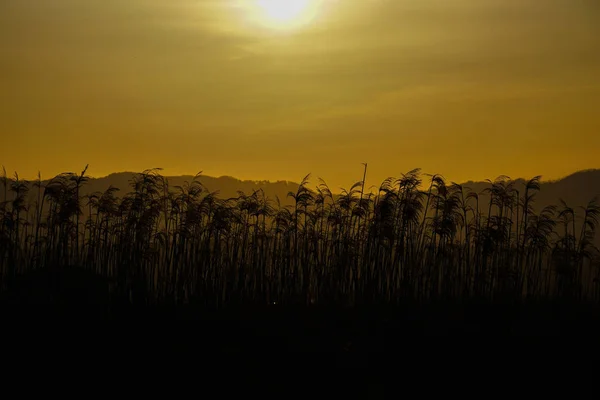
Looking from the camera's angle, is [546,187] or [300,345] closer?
[300,345]

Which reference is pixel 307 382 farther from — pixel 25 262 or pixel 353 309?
pixel 25 262

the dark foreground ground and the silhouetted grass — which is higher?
the silhouetted grass

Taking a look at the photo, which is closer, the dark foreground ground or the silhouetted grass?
the dark foreground ground

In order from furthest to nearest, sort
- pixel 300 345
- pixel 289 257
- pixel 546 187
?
pixel 546 187 < pixel 289 257 < pixel 300 345

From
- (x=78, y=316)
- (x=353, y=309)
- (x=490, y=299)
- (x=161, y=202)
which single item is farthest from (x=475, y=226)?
(x=78, y=316)

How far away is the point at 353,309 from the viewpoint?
1327 cm

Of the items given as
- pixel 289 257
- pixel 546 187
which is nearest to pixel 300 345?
pixel 289 257

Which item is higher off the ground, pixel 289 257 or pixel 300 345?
pixel 289 257

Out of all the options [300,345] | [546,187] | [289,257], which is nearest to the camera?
[300,345]

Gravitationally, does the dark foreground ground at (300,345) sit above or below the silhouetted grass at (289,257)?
below

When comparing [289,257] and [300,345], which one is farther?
[289,257]

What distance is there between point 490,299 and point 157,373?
7.24 metres

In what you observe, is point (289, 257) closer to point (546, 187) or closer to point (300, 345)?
point (300, 345)

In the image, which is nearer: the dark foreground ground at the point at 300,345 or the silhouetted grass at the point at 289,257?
the dark foreground ground at the point at 300,345
